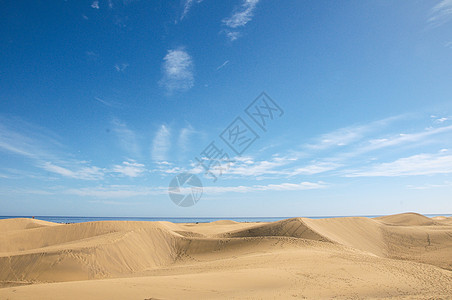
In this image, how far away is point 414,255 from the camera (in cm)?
2033

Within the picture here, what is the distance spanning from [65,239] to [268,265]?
54.1 feet

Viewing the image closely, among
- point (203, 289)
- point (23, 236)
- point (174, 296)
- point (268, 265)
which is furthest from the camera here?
point (23, 236)

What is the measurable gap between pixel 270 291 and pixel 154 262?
1062cm

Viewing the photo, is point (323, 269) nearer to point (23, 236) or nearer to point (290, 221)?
point (290, 221)

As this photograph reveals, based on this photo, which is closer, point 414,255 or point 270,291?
point 270,291

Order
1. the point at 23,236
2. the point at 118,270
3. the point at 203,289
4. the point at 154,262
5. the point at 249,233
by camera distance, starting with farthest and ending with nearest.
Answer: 1. the point at 249,233
2. the point at 23,236
3. the point at 154,262
4. the point at 118,270
5. the point at 203,289

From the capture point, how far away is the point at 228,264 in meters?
13.0

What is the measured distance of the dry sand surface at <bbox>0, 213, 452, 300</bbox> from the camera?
7996mm

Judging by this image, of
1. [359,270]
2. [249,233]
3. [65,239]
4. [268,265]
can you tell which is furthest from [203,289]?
[65,239]

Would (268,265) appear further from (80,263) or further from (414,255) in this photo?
(414,255)

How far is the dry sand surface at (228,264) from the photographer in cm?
800

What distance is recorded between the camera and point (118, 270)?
13.8m

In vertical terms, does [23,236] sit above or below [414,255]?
above

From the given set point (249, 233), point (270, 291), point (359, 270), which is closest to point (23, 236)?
point (249, 233)
